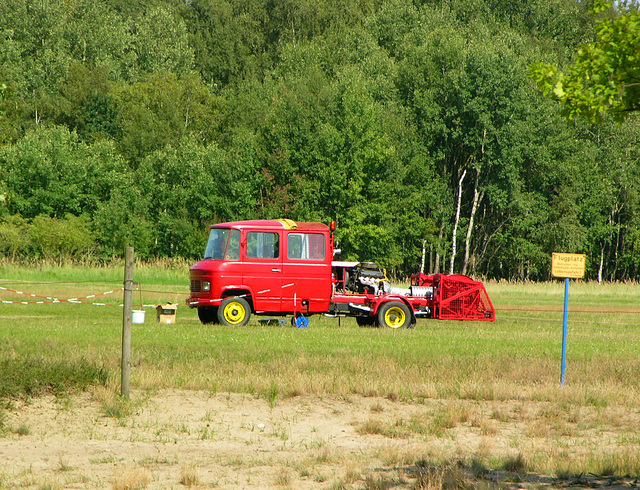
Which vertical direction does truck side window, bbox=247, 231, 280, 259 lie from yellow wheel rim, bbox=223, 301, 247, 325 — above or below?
above

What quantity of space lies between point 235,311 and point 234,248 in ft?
5.39

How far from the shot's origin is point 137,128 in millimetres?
72062

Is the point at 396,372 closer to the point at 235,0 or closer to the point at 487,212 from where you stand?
the point at 487,212

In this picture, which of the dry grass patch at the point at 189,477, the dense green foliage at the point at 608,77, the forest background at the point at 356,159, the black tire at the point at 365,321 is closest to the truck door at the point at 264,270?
the black tire at the point at 365,321

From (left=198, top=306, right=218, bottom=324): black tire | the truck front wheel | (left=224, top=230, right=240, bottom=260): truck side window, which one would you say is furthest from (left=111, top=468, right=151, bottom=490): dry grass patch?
the truck front wheel

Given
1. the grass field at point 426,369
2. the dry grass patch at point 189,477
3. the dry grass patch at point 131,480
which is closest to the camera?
the dry grass patch at point 131,480

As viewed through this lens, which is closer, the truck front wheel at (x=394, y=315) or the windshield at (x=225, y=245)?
the windshield at (x=225, y=245)

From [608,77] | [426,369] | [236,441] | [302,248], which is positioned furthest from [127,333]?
[302,248]

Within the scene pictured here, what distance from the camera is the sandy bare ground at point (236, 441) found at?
807cm

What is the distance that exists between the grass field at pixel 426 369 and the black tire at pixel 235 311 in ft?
2.78

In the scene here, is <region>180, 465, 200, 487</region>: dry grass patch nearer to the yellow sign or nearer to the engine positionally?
the yellow sign

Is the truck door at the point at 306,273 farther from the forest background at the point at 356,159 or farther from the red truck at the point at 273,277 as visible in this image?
the forest background at the point at 356,159

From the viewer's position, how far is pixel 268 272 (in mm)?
22672

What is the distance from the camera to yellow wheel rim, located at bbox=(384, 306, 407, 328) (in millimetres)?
23359
